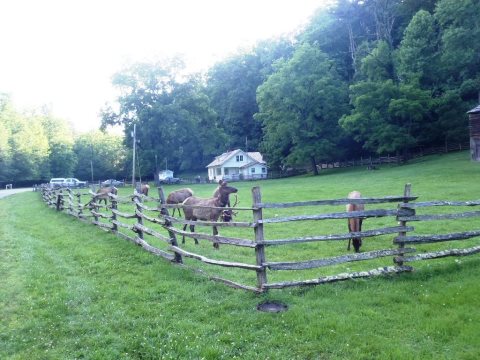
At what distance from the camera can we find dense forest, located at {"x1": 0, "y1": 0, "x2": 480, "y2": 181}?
42594 millimetres

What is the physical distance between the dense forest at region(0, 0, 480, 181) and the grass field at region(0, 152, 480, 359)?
3808cm

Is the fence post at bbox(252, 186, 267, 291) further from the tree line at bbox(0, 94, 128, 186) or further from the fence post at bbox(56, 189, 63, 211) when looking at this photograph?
the tree line at bbox(0, 94, 128, 186)

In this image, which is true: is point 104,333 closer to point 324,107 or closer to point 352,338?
point 352,338

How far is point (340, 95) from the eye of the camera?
49.6m

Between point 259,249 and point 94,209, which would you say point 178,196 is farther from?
point 259,249

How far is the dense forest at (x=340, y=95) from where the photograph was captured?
42594mm

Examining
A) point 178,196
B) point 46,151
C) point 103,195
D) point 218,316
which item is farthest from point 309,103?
point 46,151

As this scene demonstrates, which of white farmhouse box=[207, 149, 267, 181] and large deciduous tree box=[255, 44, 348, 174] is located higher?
large deciduous tree box=[255, 44, 348, 174]

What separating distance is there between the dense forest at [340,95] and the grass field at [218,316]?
38.1m

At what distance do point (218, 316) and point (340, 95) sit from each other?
4708 centimetres

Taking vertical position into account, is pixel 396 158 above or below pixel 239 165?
below

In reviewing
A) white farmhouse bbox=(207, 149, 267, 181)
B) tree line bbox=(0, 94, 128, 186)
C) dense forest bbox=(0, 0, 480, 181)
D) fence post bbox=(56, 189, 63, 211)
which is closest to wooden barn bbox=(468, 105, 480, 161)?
dense forest bbox=(0, 0, 480, 181)

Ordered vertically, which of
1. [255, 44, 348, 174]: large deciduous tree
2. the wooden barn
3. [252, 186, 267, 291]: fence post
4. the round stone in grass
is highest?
[255, 44, 348, 174]: large deciduous tree

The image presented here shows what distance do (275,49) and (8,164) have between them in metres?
48.1
